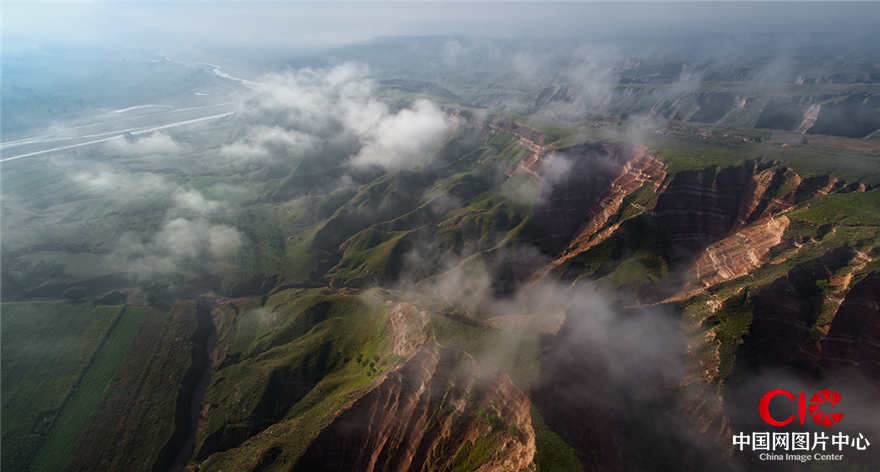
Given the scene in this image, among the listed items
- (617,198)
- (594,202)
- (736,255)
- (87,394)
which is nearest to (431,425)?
(736,255)

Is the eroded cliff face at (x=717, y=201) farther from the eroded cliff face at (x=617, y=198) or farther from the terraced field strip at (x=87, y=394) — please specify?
the terraced field strip at (x=87, y=394)

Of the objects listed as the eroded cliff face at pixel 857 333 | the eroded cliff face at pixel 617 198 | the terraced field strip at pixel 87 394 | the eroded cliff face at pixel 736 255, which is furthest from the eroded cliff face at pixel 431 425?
the eroded cliff face at pixel 617 198

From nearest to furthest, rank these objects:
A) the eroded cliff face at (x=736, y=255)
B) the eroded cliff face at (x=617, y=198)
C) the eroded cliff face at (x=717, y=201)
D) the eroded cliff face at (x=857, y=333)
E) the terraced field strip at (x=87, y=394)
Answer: the eroded cliff face at (x=857, y=333)
the terraced field strip at (x=87, y=394)
the eroded cliff face at (x=736, y=255)
the eroded cliff face at (x=717, y=201)
the eroded cliff face at (x=617, y=198)

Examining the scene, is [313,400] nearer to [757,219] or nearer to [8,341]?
[8,341]

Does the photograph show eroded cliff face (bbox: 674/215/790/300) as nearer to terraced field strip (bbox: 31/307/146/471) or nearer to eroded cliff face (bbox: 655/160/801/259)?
eroded cliff face (bbox: 655/160/801/259)

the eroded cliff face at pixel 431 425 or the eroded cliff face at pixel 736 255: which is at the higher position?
the eroded cliff face at pixel 736 255

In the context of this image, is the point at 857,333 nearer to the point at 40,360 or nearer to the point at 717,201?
the point at 717,201

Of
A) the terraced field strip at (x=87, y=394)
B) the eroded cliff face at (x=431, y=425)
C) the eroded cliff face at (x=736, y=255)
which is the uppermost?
the eroded cliff face at (x=736, y=255)

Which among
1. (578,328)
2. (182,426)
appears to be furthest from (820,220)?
(182,426)
